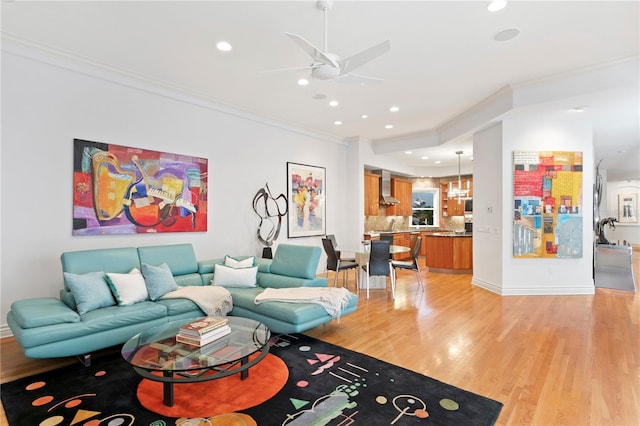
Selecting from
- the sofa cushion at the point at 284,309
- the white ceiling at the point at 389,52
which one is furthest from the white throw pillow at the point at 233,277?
the white ceiling at the point at 389,52

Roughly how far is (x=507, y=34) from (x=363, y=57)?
170 cm

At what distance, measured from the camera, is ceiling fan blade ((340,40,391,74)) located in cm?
281

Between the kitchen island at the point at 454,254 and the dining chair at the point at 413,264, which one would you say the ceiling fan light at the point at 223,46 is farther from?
the kitchen island at the point at 454,254

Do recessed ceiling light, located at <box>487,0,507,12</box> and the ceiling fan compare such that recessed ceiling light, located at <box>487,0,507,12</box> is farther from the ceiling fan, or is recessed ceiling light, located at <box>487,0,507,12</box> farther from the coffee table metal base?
the coffee table metal base

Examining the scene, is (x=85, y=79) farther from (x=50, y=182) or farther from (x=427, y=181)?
(x=427, y=181)

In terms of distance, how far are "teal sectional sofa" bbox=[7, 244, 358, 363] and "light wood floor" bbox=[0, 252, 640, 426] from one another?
38cm

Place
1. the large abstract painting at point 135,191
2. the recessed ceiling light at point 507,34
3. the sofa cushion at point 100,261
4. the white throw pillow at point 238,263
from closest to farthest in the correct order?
1. the recessed ceiling light at point 507,34
2. the sofa cushion at point 100,261
3. the large abstract painting at point 135,191
4. the white throw pillow at point 238,263

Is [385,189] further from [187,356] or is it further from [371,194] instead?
[187,356]

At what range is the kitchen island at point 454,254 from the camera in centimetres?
768

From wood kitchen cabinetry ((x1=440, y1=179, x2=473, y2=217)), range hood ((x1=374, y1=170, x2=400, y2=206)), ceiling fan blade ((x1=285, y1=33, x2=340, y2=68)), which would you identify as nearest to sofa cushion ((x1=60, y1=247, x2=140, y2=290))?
ceiling fan blade ((x1=285, y1=33, x2=340, y2=68))

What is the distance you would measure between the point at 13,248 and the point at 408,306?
494 cm

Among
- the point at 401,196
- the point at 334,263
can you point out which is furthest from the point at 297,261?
the point at 401,196

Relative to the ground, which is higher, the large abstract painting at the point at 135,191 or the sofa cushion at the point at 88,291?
the large abstract painting at the point at 135,191

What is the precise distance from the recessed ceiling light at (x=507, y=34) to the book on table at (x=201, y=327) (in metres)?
3.91
